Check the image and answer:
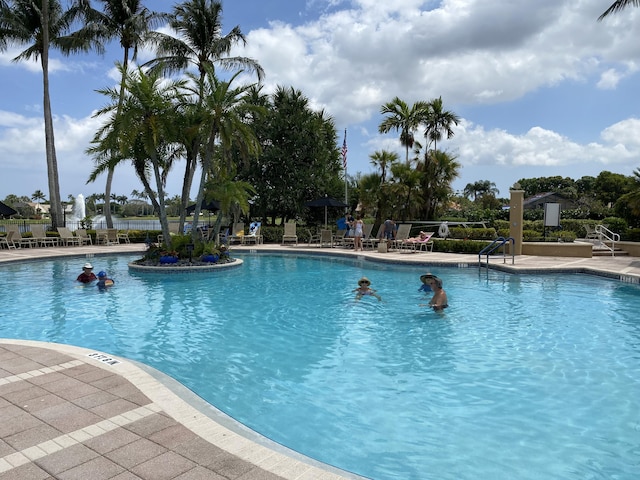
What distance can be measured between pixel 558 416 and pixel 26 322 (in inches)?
346

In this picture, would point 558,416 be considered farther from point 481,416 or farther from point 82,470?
point 82,470

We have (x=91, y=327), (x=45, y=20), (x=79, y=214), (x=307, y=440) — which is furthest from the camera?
(x=79, y=214)

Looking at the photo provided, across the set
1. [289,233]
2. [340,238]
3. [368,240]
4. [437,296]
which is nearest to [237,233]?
[289,233]

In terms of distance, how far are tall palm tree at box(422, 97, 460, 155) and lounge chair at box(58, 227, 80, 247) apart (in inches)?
807

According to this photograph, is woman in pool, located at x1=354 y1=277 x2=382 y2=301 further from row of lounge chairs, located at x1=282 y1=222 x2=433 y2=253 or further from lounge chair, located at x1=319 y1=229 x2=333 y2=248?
lounge chair, located at x1=319 y1=229 x2=333 y2=248

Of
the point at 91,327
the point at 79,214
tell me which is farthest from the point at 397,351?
the point at 79,214

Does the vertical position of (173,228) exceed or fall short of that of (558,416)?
it exceeds it

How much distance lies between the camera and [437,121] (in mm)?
28344

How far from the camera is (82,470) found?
2.97m

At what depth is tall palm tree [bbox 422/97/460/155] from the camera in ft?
92.0

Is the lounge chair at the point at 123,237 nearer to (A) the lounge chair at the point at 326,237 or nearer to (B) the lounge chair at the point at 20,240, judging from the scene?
(B) the lounge chair at the point at 20,240

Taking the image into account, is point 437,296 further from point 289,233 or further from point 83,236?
point 83,236

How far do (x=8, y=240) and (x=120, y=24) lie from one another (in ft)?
43.7

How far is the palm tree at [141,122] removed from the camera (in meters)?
14.1
